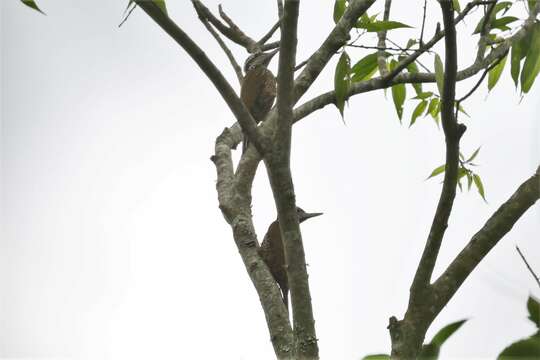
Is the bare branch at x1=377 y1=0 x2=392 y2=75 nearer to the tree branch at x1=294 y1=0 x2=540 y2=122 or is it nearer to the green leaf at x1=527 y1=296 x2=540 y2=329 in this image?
the tree branch at x1=294 y1=0 x2=540 y2=122

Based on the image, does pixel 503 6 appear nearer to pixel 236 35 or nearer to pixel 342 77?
pixel 342 77

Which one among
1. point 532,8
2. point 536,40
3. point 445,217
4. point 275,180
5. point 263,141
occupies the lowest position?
point 445,217

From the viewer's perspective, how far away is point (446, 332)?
61 cm

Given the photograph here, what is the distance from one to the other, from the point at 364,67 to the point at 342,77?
0.26 metres

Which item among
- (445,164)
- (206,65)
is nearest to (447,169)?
(445,164)

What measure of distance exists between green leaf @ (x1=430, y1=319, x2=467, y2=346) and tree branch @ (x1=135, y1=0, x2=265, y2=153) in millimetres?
1079

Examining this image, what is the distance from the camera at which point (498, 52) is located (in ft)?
6.33

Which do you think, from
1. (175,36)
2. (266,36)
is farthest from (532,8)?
(266,36)

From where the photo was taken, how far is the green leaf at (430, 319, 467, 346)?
0.60 m

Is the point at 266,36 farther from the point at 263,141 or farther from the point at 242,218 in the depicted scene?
the point at 263,141

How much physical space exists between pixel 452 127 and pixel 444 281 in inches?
17.1

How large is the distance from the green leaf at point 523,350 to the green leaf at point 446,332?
96 mm

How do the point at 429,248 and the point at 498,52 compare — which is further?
the point at 498,52

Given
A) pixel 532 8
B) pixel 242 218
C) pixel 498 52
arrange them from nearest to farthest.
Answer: pixel 532 8 → pixel 498 52 → pixel 242 218
